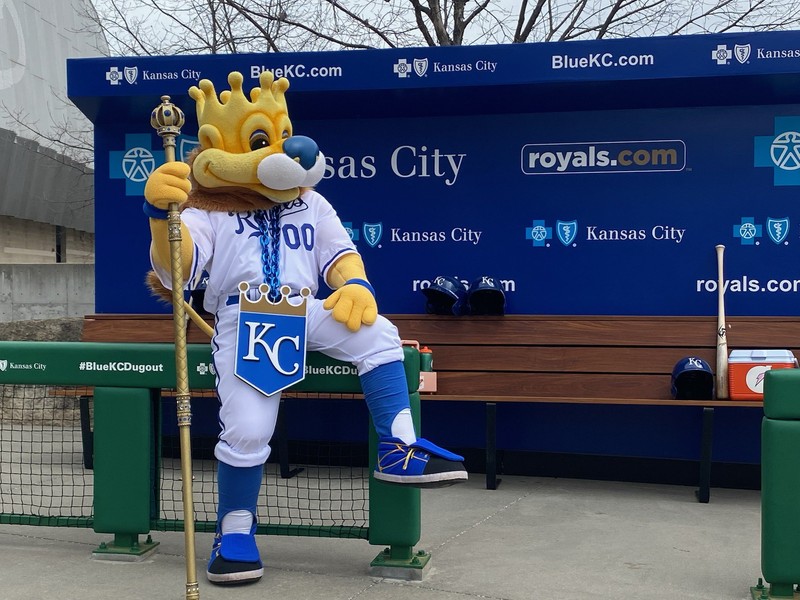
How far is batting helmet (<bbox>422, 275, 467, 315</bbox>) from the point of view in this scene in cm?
606

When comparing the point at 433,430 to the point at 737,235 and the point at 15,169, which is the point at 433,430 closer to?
the point at 737,235

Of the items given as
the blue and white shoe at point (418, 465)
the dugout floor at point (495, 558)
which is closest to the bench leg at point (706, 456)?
the dugout floor at point (495, 558)

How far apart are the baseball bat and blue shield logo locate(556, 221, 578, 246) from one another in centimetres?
92

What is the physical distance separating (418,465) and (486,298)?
8.80ft

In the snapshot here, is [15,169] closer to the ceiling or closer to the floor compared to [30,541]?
closer to the ceiling

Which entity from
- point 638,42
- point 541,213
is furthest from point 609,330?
point 638,42

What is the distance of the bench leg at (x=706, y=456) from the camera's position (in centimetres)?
546

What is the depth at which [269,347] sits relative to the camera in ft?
12.7

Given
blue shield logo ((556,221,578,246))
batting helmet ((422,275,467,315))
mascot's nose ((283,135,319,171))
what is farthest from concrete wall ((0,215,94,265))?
mascot's nose ((283,135,319,171))

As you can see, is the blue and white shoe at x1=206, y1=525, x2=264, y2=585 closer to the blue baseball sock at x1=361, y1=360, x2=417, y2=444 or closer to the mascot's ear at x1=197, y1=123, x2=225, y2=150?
the blue baseball sock at x1=361, y1=360, x2=417, y2=444

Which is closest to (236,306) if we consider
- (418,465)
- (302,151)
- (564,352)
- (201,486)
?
(302,151)

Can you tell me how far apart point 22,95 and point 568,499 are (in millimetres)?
26330

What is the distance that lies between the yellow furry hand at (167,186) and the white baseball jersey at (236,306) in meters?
0.30

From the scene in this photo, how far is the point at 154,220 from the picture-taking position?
3705 mm
